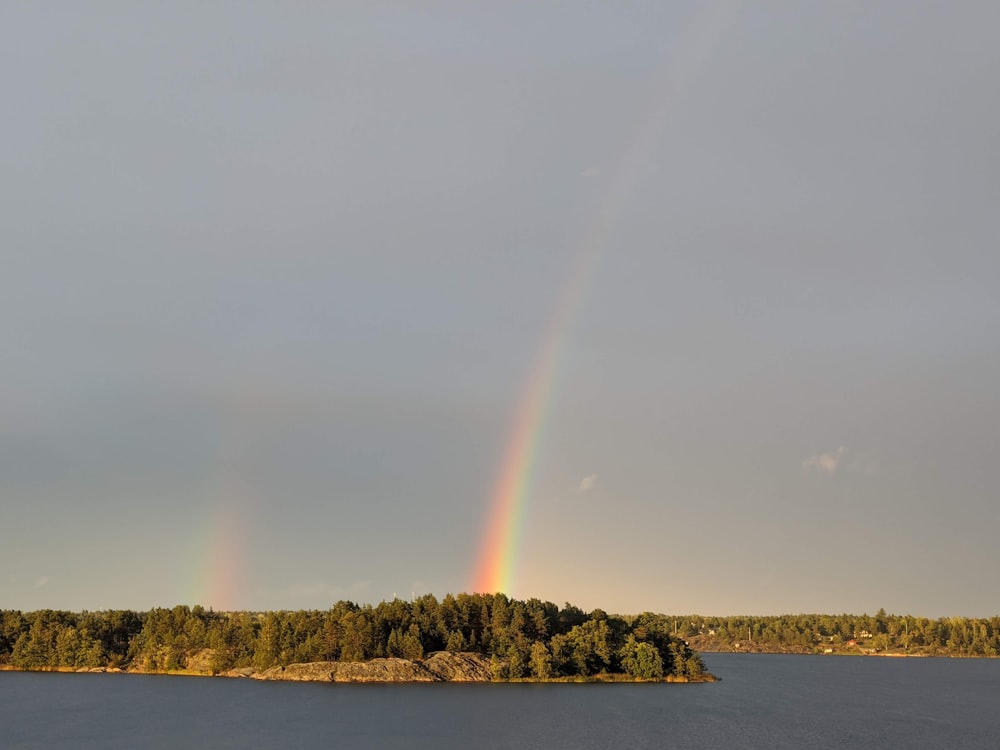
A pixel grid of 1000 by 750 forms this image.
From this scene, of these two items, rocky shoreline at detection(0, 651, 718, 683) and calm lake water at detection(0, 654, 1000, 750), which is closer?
calm lake water at detection(0, 654, 1000, 750)

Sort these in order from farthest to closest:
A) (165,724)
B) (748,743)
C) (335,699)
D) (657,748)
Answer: (335,699) → (165,724) → (748,743) → (657,748)

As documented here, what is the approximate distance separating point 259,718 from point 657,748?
59.6 metres

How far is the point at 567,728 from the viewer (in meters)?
123

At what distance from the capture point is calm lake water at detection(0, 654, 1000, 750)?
376 feet

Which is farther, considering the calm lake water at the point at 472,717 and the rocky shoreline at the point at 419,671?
the rocky shoreline at the point at 419,671

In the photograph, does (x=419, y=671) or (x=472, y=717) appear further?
(x=419, y=671)

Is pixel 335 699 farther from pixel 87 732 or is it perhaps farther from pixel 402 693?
pixel 87 732

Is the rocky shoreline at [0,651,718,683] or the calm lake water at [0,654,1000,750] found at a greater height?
the rocky shoreline at [0,651,718,683]

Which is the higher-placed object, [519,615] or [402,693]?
[519,615]

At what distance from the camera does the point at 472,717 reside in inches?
5202

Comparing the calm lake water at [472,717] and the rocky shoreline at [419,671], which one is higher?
the rocky shoreline at [419,671]

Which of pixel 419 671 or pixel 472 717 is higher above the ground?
pixel 419 671

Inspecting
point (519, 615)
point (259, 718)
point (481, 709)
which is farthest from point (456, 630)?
point (259, 718)

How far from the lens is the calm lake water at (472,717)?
376ft
